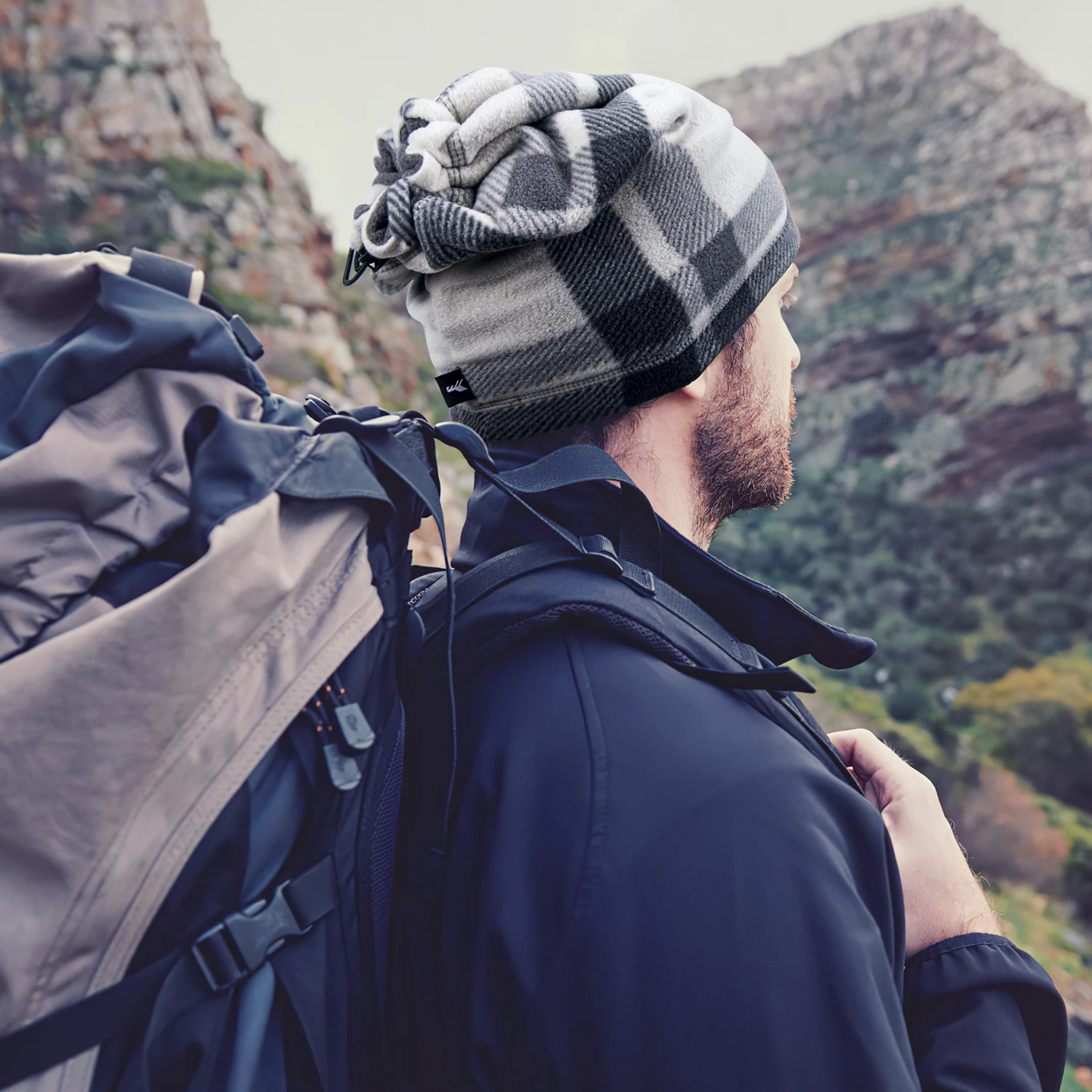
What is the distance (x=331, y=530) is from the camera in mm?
854

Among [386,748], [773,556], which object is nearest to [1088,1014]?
[386,748]

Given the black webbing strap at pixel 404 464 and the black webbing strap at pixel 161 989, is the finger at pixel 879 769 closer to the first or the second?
the black webbing strap at pixel 404 464

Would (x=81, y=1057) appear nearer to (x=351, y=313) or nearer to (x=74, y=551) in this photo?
A: (x=74, y=551)

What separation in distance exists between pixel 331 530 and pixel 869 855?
759mm

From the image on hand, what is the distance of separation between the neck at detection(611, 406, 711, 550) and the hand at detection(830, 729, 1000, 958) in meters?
0.50

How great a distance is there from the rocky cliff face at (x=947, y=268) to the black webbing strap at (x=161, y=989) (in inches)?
1250

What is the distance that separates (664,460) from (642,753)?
0.66 metres

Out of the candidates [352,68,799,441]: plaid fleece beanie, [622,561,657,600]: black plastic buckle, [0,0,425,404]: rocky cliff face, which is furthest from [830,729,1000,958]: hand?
[0,0,425,404]: rocky cliff face

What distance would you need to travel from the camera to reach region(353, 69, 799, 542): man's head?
115 cm

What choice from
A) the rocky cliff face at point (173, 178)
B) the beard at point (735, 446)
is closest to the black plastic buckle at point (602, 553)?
the beard at point (735, 446)

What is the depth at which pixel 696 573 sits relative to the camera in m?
1.24

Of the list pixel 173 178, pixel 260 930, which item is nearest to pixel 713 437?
pixel 260 930

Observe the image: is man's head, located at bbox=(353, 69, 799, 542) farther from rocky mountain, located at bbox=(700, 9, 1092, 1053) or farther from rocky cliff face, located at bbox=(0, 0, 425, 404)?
rocky mountain, located at bbox=(700, 9, 1092, 1053)

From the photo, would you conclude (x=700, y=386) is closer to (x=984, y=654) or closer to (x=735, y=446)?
(x=735, y=446)
